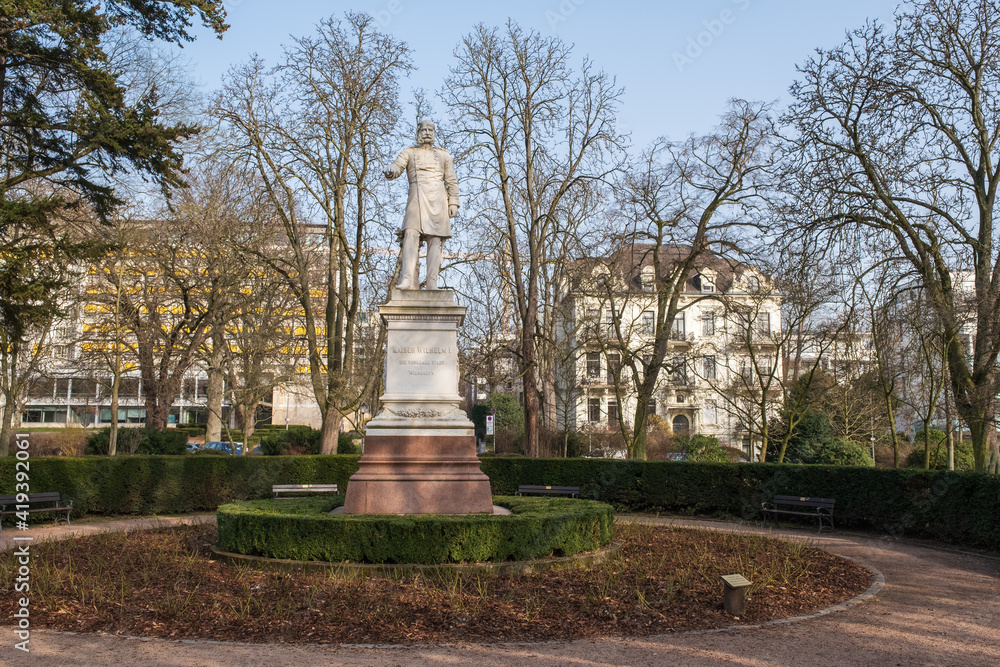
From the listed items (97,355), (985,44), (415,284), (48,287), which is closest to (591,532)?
(415,284)

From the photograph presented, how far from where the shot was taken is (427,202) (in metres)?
12.4

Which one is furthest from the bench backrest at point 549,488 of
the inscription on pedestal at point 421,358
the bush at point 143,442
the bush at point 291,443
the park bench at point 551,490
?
the bush at point 143,442

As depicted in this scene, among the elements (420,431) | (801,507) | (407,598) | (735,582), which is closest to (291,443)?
(801,507)

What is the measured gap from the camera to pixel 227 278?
23.7m

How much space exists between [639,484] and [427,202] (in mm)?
9158

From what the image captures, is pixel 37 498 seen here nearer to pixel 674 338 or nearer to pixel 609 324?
pixel 609 324

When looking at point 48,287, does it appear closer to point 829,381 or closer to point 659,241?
point 659,241

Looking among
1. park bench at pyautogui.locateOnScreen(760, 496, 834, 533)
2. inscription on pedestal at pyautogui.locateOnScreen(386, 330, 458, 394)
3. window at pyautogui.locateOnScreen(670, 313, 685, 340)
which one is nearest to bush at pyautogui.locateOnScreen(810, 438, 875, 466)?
window at pyautogui.locateOnScreen(670, 313, 685, 340)

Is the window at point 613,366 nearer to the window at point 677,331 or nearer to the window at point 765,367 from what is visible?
the window at point 677,331

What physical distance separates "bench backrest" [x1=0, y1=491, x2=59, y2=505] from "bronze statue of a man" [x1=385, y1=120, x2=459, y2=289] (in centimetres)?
815

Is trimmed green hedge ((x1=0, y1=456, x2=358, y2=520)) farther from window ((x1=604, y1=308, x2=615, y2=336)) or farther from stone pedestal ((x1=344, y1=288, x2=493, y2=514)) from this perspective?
window ((x1=604, y1=308, x2=615, y2=336))

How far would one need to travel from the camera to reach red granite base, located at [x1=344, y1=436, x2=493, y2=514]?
1062 cm

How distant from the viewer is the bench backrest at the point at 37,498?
13656 mm

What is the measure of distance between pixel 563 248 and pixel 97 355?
14869 mm
